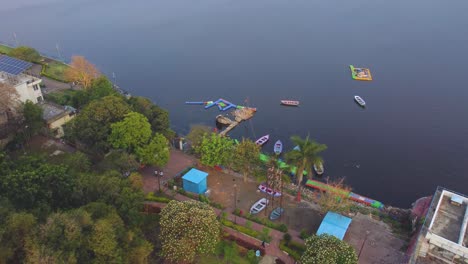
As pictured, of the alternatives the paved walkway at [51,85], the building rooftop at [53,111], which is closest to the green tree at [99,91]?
the building rooftop at [53,111]

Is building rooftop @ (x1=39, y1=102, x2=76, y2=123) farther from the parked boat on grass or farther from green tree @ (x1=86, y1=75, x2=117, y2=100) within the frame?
the parked boat on grass

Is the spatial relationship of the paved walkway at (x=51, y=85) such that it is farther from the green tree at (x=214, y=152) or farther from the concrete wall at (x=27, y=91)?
the green tree at (x=214, y=152)

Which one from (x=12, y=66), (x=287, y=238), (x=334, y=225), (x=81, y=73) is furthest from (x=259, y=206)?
(x=81, y=73)

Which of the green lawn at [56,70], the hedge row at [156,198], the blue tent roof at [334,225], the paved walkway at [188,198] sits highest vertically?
the green lawn at [56,70]

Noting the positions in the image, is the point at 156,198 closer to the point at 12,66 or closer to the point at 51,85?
the point at 12,66

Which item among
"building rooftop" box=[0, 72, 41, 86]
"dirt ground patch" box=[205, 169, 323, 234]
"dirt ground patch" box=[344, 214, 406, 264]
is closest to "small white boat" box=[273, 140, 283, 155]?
"dirt ground patch" box=[205, 169, 323, 234]

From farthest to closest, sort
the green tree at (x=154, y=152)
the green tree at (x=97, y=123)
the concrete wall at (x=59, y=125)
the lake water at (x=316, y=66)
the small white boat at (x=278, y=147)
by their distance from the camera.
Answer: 1. the small white boat at (x=278, y=147)
2. the lake water at (x=316, y=66)
3. the concrete wall at (x=59, y=125)
4. the green tree at (x=97, y=123)
5. the green tree at (x=154, y=152)

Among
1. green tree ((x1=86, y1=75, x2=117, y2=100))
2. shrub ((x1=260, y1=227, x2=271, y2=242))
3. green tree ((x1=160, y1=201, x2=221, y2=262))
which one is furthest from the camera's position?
green tree ((x1=86, y1=75, x2=117, y2=100))

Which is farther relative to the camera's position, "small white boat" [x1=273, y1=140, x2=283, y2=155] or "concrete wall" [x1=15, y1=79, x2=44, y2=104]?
"small white boat" [x1=273, y1=140, x2=283, y2=155]
